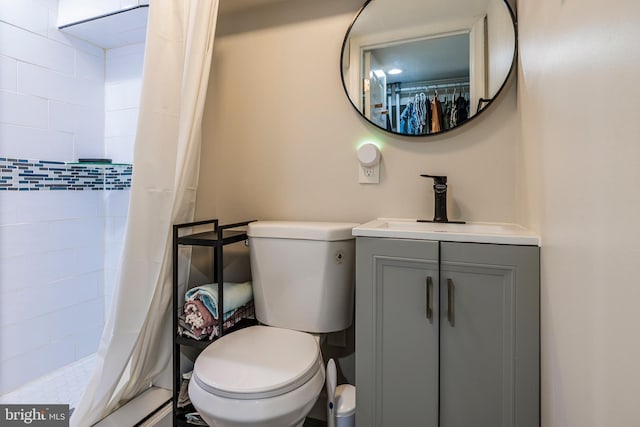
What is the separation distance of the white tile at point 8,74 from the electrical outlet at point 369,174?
5.81 feet

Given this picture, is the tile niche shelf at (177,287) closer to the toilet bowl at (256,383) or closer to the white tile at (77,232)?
the toilet bowl at (256,383)

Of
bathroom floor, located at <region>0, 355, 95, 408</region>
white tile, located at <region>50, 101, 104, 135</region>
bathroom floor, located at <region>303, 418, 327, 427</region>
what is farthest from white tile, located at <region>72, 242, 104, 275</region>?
bathroom floor, located at <region>303, 418, 327, 427</region>

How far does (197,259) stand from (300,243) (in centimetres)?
62

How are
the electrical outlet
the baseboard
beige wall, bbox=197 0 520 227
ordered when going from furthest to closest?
the electrical outlet → beige wall, bbox=197 0 520 227 → the baseboard

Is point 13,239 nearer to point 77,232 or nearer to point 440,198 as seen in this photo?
point 77,232

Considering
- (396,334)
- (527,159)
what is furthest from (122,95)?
(527,159)

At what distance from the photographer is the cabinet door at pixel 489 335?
1060 mm

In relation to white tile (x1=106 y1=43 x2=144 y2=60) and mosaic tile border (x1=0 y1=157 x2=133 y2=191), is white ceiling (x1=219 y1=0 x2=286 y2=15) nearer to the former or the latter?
white tile (x1=106 y1=43 x2=144 y2=60)

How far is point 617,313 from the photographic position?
496 millimetres

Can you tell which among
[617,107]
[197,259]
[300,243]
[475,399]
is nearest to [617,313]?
[617,107]

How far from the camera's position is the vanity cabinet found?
1067 mm

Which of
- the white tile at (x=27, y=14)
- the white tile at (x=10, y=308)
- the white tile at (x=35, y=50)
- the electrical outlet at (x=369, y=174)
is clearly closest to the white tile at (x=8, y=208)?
the white tile at (x=10, y=308)

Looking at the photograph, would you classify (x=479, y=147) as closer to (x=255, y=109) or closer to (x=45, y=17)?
(x=255, y=109)

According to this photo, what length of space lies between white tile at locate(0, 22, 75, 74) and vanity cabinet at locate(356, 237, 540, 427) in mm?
1953
